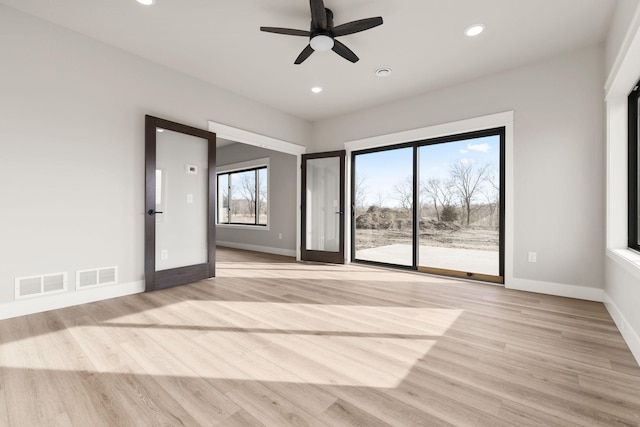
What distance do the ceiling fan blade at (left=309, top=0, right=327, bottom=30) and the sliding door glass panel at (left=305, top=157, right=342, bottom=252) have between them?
290cm

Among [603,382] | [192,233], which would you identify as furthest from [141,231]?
[603,382]

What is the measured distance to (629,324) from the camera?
2100 millimetres

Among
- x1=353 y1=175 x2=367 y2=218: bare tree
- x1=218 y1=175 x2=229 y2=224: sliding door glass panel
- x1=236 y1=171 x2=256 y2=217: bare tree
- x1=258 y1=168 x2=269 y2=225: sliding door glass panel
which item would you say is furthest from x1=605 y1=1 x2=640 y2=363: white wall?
x1=218 y1=175 x2=229 y2=224: sliding door glass panel

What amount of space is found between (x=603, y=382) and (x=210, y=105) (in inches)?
183

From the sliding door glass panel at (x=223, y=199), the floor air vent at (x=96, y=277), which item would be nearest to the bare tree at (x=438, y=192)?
the floor air vent at (x=96, y=277)

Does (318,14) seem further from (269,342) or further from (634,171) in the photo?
(634,171)

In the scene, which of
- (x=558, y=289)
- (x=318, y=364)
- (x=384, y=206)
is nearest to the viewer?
(x=318, y=364)

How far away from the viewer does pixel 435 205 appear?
437 centimetres

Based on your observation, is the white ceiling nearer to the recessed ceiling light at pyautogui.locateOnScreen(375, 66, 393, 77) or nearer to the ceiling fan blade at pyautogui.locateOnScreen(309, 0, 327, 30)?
the recessed ceiling light at pyautogui.locateOnScreen(375, 66, 393, 77)

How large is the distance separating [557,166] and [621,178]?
64 centimetres

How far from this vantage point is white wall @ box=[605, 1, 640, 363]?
6.50ft

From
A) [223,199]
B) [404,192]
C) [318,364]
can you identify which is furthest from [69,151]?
[223,199]

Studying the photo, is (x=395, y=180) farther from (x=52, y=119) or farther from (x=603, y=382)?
(x=52, y=119)

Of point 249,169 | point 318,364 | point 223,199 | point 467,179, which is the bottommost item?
point 318,364
